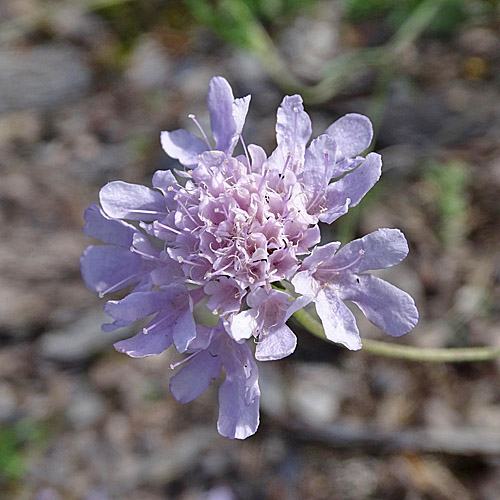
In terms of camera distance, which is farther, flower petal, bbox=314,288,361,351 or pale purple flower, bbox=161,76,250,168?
pale purple flower, bbox=161,76,250,168

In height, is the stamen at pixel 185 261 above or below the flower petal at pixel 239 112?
below

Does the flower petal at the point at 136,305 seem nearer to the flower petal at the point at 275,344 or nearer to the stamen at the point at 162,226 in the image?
the stamen at the point at 162,226

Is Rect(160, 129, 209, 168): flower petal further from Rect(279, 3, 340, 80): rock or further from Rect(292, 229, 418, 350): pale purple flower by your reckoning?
Rect(279, 3, 340, 80): rock

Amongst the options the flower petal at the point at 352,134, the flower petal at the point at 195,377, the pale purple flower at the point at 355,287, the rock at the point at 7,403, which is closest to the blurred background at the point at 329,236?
the rock at the point at 7,403

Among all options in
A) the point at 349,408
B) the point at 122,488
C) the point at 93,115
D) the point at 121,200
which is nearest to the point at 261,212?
the point at 121,200

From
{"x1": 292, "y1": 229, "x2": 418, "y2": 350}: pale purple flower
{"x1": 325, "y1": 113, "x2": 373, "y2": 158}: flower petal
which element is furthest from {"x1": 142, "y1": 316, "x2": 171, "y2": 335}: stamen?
{"x1": 325, "y1": 113, "x2": 373, "y2": 158}: flower petal

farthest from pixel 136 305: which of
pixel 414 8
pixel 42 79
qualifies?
pixel 42 79
